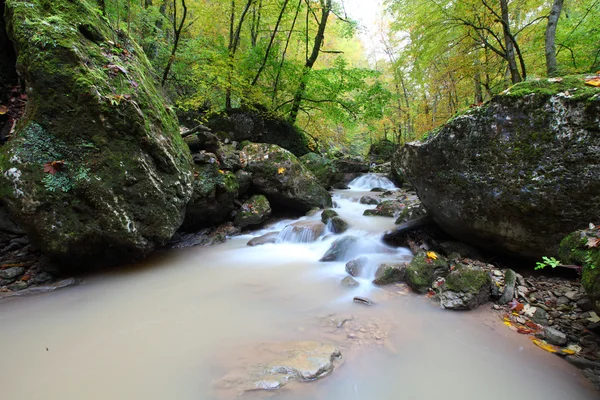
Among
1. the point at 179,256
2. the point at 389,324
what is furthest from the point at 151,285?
the point at 389,324

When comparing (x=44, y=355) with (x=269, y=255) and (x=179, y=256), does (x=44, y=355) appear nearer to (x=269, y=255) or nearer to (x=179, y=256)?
(x=179, y=256)

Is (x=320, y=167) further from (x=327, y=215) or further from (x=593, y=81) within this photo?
(x=593, y=81)

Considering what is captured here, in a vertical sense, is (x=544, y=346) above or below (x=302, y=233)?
below

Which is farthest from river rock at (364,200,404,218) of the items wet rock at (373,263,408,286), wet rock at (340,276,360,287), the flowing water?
wet rock at (340,276,360,287)

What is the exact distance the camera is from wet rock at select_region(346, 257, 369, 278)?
467 cm

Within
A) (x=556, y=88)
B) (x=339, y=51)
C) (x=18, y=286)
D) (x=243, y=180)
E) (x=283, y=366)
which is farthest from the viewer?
(x=339, y=51)

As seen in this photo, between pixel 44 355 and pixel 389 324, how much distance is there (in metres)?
3.47

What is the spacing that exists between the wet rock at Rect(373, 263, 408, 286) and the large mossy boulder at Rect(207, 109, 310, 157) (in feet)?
21.9

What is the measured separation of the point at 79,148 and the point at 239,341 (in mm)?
3340

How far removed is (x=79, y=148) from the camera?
3.73m

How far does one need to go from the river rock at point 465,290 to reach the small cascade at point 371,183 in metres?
9.63

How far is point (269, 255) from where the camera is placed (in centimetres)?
576

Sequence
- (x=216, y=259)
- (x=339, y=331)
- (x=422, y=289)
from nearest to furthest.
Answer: (x=339, y=331) → (x=422, y=289) → (x=216, y=259)

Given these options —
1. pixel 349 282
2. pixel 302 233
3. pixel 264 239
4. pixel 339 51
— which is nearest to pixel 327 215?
pixel 302 233
